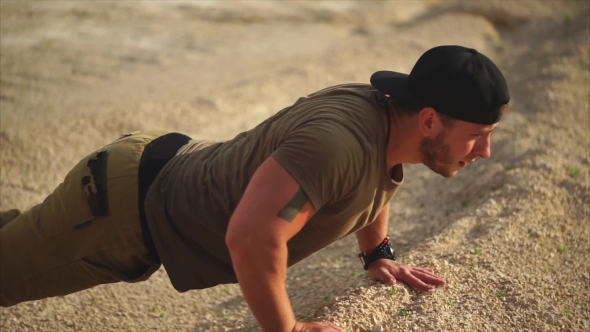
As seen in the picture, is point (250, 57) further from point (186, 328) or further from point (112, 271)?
point (112, 271)

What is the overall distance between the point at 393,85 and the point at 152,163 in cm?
102

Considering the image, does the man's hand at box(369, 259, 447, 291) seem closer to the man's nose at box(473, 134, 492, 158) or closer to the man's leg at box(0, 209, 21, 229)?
the man's nose at box(473, 134, 492, 158)

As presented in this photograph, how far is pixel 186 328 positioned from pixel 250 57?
512 cm

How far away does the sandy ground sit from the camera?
341 cm

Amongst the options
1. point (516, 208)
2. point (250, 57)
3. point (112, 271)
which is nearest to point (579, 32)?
point (250, 57)

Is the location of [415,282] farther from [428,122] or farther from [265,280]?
[265,280]

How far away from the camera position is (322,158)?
7.24 feet

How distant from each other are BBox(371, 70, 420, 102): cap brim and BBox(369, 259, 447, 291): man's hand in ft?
3.39

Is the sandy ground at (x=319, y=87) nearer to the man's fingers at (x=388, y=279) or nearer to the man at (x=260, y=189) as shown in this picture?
the man's fingers at (x=388, y=279)

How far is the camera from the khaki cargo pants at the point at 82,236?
8.90ft

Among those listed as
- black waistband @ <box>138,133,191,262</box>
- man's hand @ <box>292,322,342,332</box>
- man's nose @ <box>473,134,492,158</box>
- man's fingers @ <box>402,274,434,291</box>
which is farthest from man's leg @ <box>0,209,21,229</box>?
man's nose @ <box>473,134,492,158</box>

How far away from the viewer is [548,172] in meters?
4.68

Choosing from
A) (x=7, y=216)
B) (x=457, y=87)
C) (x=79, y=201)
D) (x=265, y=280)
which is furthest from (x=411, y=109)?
(x=7, y=216)

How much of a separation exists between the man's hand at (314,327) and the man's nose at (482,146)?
837 mm
